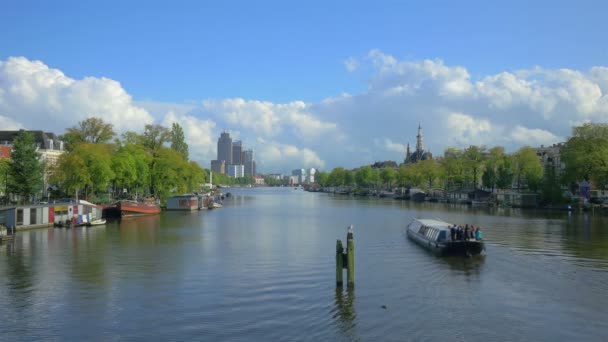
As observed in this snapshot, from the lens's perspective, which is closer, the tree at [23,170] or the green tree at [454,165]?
the tree at [23,170]

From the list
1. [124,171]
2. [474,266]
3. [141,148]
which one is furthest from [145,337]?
[141,148]

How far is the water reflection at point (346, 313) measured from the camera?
23453 millimetres

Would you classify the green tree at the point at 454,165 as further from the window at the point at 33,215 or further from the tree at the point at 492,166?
the window at the point at 33,215

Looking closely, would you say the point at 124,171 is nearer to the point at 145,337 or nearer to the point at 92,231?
the point at 92,231

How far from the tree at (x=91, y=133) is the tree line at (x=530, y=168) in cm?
9022

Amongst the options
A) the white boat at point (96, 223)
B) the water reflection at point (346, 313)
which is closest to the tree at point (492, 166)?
the white boat at point (96, 223)

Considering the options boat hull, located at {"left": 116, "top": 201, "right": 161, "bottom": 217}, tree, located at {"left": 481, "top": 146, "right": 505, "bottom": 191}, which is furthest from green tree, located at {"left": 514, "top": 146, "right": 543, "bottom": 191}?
A: boat hull, located at {"left": 116, "top": 201, "right": 161, "bottom": 217}

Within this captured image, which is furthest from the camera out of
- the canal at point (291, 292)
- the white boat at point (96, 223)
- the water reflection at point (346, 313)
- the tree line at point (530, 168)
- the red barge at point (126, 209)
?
the tree line at point (530, 168)

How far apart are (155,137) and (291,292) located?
85734 mm

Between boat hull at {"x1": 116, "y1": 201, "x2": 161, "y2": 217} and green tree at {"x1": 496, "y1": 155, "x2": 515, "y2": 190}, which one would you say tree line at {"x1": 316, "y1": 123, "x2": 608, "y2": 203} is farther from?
boat hull at {"x1": 116, "y1": 201, "x2": 161, "y2": 217}

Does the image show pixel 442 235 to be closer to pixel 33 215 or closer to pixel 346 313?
pixel 346 313

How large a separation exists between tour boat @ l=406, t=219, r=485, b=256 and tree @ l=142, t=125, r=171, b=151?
68714mm

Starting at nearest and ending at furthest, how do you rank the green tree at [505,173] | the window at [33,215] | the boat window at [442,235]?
the boat window at [442,235], the window at [33,215], the green tree at [505,173]

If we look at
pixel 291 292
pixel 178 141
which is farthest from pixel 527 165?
pixel 291 292
